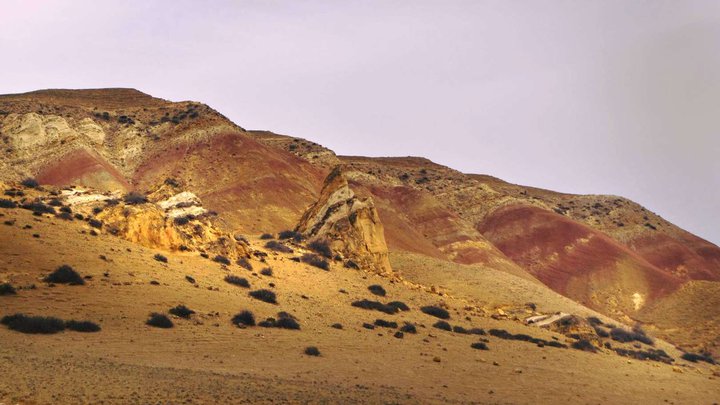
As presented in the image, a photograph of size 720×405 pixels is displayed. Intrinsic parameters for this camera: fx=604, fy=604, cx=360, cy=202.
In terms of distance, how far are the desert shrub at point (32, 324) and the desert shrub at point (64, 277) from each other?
5025mm

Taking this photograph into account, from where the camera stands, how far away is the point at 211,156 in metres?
68.7

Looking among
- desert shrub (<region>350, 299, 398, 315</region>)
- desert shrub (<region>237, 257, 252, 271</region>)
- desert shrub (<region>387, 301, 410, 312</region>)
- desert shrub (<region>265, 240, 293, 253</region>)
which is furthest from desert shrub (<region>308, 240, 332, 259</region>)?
desert shrub (<region>350, 299, 398, 315</region>)

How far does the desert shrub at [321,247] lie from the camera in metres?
43.5

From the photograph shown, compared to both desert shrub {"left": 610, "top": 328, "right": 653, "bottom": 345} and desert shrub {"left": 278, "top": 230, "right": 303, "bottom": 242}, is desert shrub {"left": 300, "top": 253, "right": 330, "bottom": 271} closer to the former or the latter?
desert shrub {"left": 278, "top": 230, "right": 303, "bottom": 242}

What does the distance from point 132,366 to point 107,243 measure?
15975 millimetres

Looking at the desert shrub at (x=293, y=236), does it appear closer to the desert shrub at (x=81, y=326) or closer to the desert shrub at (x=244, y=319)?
the desert shrub at (x=244, y=319)

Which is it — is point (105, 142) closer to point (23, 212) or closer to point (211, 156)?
point (211, 156)

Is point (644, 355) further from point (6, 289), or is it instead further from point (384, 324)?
point (6, 289)

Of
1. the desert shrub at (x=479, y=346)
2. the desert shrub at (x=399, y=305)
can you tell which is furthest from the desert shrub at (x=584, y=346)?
the desert shrub at (x=399, y=305)

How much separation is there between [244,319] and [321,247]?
67.5 ft

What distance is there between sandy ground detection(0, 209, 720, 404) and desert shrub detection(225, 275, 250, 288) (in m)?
0.66

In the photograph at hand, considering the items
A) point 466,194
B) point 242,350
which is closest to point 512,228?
point 466,194

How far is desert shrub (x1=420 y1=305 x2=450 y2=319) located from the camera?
3541 centimetres

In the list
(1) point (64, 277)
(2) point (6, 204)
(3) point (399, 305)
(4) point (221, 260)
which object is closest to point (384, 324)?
(3) point (399, 305)
